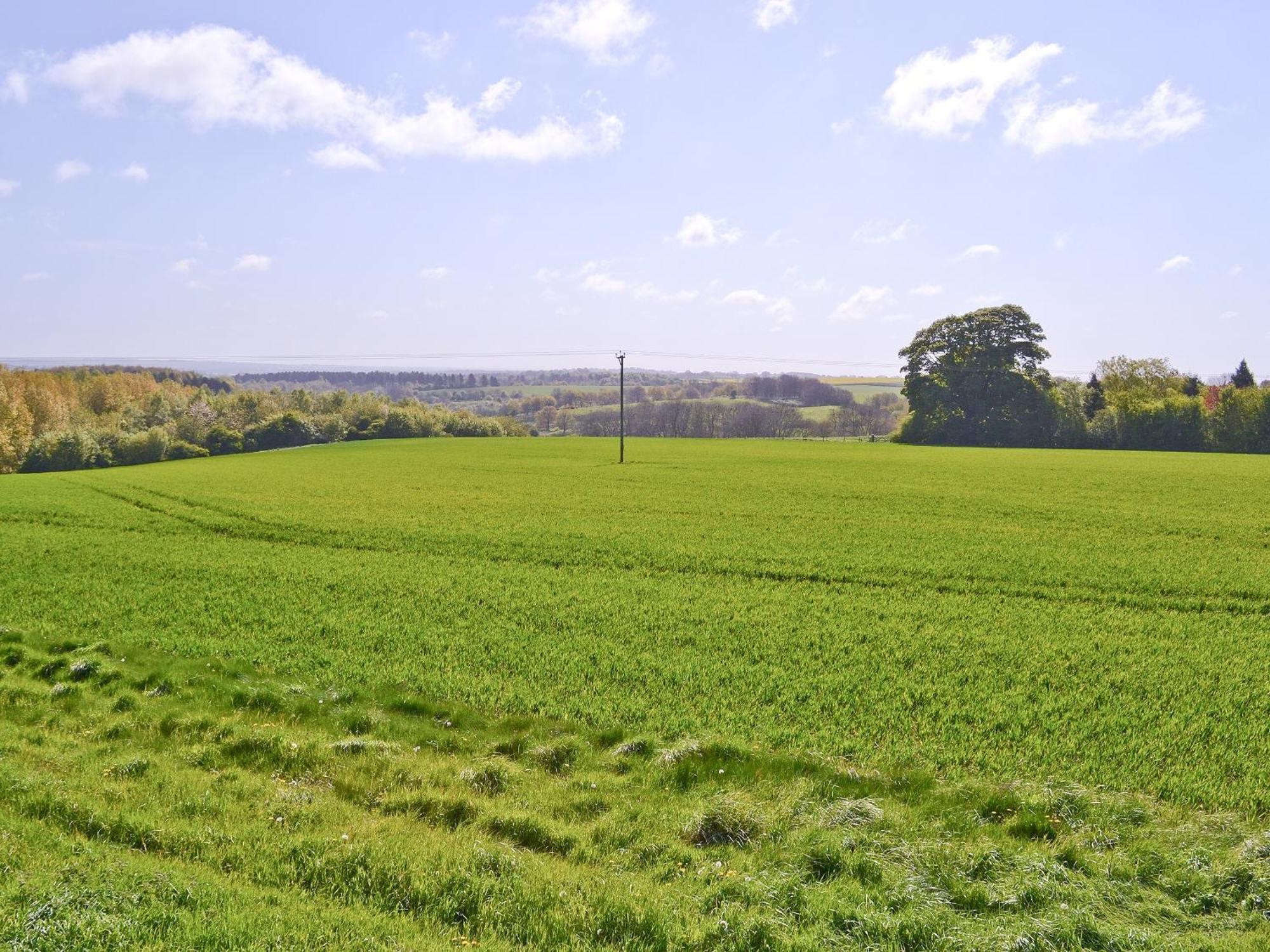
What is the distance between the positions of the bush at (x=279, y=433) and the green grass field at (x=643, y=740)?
85650mm

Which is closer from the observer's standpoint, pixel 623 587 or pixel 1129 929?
pixel 1129 929

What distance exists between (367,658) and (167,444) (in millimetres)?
95261

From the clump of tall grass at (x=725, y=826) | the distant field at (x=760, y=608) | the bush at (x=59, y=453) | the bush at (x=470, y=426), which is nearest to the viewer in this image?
the clump of tall grass at (x=725, y=826)

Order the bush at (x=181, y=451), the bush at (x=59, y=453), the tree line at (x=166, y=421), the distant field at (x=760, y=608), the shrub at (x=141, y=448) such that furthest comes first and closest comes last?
the bush at (x=181, y=451) → the shrub at (x=141, y=448) → the tree line at (x=166, y=421) → the bush at (x=59, y=453) → the distant field at (x=760, y=608)

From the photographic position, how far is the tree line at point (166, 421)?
84312 mm

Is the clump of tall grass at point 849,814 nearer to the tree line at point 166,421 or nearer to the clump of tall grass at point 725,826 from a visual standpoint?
the clump of tall grass at point 725,826

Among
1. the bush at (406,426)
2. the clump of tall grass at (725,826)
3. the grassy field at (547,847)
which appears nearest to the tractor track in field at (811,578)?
the grassy field at (547,847)

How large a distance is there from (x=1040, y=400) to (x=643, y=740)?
95958mm

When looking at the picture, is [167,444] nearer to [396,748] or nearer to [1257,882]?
[396,748]

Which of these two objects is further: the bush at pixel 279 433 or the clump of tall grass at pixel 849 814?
the bush at pixel 279 433

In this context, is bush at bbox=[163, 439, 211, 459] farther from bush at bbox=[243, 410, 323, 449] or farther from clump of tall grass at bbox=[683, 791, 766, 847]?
clump of tall grass at bbox=[683, 791, 766, 847]

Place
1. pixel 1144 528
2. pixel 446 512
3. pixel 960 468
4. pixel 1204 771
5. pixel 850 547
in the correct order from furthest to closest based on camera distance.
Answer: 1. pixel 960 468
2. pixel 446 512
3. pixel 1144 528
4. pixel 850 547
5. pixel 1204 771

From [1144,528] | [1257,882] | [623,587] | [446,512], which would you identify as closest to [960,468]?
[1144,528]

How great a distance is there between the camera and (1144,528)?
29.2 m
